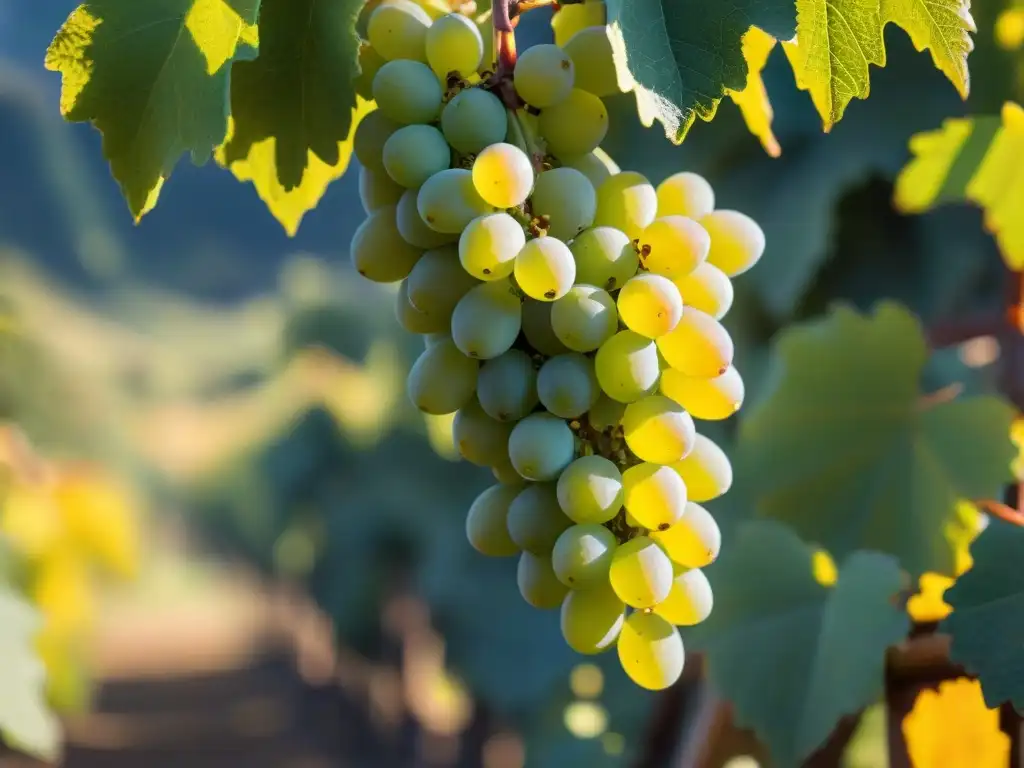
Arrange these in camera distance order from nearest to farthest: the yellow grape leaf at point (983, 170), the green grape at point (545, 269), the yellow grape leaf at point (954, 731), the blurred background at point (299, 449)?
the green grape at point (545, 269) → the yellow grape leaf at point (954, 731) → the yellow grape leaf at point (983, 170) → the blurred background at point (299, 449)

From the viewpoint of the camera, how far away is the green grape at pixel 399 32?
0.42 metres

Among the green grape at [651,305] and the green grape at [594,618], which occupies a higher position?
the green grape at [651,305]

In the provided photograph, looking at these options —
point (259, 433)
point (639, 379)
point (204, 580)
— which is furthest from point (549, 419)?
point (204, 580)

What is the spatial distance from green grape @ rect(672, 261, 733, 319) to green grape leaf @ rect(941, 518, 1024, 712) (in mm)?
167

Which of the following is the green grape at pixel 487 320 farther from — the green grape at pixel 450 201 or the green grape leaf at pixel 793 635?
the green grape leaf at pixel 793 635

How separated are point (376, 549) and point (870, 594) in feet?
16.2

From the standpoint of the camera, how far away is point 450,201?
1.23 feet

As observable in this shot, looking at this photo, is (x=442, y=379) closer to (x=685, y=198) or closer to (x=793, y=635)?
(x=685, y=198)

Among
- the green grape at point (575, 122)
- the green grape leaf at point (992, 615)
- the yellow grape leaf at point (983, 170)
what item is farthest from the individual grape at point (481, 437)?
the yellow grape leaf at point (983, 170)

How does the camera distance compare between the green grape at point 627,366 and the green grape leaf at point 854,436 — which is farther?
the green grape leaf at point 854,436

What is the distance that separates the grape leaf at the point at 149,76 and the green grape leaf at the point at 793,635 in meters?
0.40

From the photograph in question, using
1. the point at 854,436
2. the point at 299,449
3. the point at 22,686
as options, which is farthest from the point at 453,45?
the point at 299,449

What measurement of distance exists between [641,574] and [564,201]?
14 centimetres

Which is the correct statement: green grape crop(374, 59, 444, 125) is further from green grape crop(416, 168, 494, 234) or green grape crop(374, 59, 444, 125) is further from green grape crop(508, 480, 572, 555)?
green grape crop(508, 480, 572, 555)
